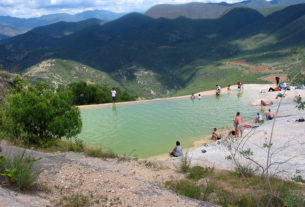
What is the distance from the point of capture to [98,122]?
19.0 m

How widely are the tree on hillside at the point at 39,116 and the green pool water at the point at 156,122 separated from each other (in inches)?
123

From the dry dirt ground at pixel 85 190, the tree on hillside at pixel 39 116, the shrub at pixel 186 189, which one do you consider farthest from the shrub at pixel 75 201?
the tree on hillside at pixel 39 116

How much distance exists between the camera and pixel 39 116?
1041 cm

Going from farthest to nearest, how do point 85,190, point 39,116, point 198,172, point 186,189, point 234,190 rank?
point 39,116 < point 198,172 < point 234,190 < point 186,189 < point 85,190

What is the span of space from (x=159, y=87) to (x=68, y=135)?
131 meters

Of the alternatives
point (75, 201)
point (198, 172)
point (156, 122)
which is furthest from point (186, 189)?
point (156, 122)

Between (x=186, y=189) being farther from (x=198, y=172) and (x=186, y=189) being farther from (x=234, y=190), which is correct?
(x=198, y=172)

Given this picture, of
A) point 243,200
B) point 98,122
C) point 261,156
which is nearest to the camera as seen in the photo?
point 243,200

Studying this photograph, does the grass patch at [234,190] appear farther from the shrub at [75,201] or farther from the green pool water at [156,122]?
the green pool water at [156,122]

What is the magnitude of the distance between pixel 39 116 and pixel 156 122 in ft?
32.1

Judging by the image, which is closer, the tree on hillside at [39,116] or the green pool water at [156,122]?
the tree on hillside at [39,116]

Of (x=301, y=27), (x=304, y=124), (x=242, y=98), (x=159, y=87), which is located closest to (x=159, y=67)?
(x=159, y=87)

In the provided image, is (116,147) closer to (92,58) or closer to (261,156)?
(261,156)

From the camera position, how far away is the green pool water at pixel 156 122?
14.5 meters
